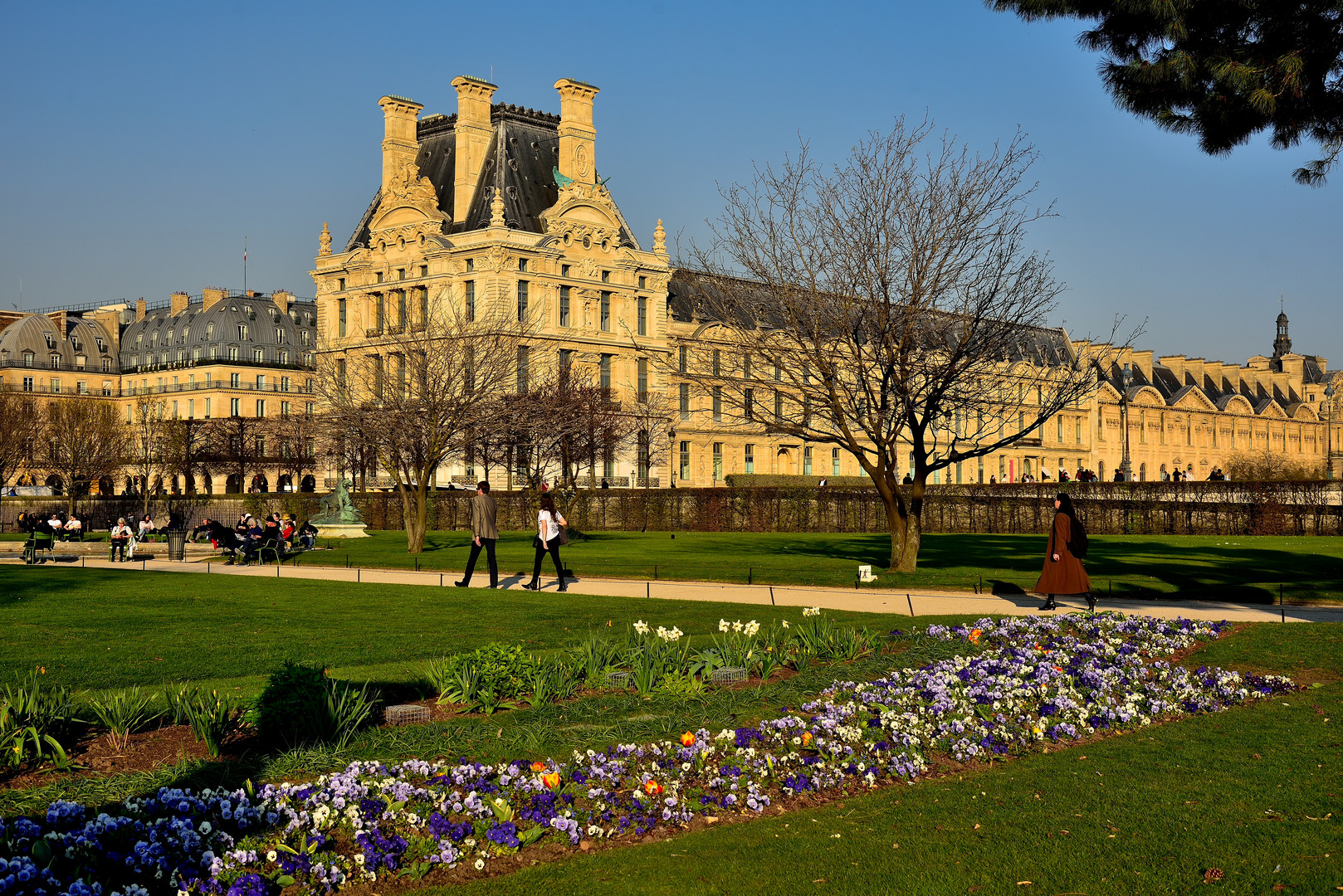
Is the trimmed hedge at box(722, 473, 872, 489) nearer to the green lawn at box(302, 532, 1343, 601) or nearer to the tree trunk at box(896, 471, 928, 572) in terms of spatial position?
the green lawn at box(302, 532, 1343, 601)

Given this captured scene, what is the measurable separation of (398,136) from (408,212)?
6.92 meters

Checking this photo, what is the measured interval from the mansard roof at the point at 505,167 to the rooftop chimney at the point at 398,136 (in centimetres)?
88

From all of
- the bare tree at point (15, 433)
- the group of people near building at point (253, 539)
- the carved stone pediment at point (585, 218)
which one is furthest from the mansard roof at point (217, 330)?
the group of people near building at point (253, 539)

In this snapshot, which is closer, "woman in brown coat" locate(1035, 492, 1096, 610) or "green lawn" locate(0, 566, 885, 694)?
"green lawn" locate(0, 566, 885, 694)

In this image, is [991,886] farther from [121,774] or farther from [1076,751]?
[121,774]

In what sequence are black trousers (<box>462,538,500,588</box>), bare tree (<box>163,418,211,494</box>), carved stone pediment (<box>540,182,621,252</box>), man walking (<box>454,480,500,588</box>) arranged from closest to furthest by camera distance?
man walking (<box>454,480,500,588</box>)
black trousers (<box>462,538,500,588</box>)
bare tree (<box>163,418,211,494</box>)
carved stone pediment (<box>540,182,621,252</box>)

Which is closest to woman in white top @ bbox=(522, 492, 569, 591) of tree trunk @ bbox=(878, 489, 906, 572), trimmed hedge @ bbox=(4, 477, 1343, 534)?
tree trunk @ bbox=(878, 489, 906, 572)

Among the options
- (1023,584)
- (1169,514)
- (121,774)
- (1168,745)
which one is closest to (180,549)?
(1023,584)

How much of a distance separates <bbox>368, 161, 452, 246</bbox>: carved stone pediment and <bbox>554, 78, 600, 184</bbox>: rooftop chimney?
351 inches

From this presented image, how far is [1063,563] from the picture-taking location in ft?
60.4

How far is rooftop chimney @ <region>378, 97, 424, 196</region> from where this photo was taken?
8225 centimetres

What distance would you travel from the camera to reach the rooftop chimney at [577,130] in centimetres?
8094

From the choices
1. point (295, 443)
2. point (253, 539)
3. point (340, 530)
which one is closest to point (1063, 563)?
point (253, 539)

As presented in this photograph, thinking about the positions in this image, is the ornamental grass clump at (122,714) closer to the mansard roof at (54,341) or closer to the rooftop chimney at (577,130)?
the rooftop chimney at (577,130)
